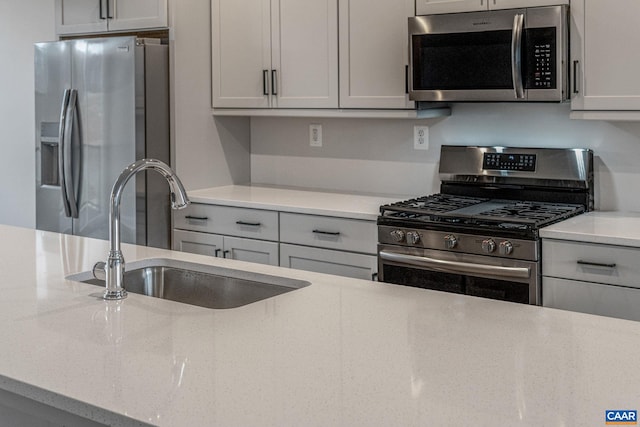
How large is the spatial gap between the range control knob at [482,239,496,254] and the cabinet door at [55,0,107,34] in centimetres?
246

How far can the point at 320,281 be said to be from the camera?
7.66 ft

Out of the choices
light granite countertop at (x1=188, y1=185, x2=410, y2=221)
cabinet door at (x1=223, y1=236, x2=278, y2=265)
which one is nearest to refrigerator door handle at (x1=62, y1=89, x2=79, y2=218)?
light granite countertop at (x1=188, y1=185, x2=410, y2=221)

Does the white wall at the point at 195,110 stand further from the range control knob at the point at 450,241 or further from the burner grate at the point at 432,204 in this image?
the range control knob at the point at 450,241

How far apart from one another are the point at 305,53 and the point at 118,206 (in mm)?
2201

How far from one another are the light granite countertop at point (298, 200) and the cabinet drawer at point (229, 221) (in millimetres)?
33

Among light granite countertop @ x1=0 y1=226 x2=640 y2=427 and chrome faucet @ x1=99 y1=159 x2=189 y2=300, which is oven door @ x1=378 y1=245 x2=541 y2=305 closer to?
light granite countertop @ x1=0 y1=226 x2=640 y2=427

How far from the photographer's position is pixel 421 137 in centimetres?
410

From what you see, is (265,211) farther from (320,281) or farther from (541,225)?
(320,281)

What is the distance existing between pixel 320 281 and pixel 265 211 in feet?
5.30

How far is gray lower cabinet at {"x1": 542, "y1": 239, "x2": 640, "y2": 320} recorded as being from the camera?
9.53 ft

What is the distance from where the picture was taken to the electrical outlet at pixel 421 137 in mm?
4082

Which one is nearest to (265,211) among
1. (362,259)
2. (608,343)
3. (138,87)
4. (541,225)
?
(362,259)

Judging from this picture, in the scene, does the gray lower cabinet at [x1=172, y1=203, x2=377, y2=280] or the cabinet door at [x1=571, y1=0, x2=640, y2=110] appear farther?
the gray lower cabinet at [x1=172, y1=203, x2=377, y2=280]

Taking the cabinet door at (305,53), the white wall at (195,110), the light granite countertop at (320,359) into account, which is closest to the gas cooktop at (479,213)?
the cabinet door at (305,53)
